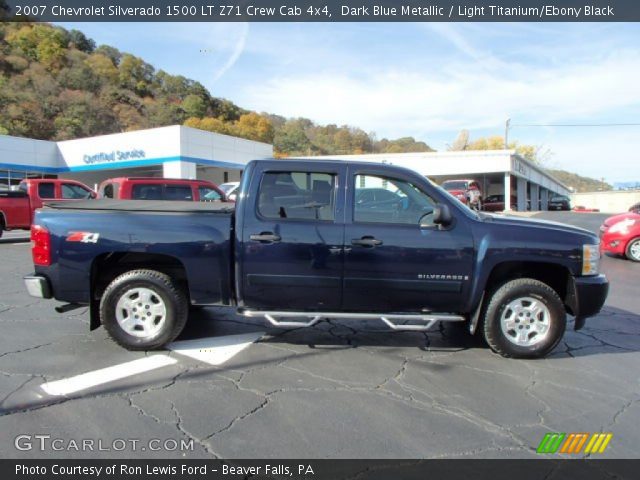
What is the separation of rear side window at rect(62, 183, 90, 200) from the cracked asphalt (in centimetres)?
1034

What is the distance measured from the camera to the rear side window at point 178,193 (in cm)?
1116

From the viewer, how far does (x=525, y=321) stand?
4453 mm

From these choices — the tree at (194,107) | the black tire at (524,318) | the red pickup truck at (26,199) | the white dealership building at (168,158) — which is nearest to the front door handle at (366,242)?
the black tire at (524,318)

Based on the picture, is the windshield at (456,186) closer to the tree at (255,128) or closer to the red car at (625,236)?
the red car at (625,236)

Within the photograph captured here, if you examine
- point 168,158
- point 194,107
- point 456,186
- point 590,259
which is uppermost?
point 194,107

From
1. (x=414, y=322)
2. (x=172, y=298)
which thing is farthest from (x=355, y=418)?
(x=414, y=322)

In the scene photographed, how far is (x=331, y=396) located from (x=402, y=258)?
1.44 m

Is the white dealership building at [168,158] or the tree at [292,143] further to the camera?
the tree at [292,143]

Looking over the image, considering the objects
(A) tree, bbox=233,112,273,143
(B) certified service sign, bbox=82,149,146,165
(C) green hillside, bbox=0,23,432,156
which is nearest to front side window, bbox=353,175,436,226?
(B) certified service sign, bbox=82,149,146,165

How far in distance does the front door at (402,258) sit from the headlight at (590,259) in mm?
1128

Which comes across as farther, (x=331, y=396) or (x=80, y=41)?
(x=80, y=41)

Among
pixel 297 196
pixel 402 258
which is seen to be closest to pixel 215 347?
pixel 297 196
